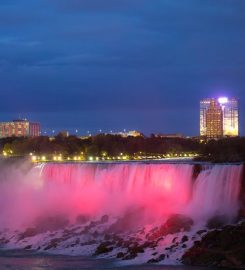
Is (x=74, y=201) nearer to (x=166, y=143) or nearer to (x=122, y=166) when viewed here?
(x=122, y=166)

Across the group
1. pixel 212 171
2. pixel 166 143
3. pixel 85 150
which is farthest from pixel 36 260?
pixel 166 143

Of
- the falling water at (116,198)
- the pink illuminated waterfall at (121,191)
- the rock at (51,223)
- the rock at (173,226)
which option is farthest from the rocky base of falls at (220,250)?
the rock at (51,223)

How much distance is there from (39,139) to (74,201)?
178 ft

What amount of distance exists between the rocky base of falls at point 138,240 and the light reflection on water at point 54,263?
4.09ft

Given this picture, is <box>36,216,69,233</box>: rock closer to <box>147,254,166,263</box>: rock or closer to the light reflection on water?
the light reflection on water

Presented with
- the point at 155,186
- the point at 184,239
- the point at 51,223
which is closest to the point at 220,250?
the point at 184,239

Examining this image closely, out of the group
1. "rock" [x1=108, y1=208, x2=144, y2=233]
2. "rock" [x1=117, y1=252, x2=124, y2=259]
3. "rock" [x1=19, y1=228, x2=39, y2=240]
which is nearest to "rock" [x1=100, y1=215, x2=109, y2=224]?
"rock" [x1=108, y1=208, x2=144, y2=233]

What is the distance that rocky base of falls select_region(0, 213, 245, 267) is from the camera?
38812mm

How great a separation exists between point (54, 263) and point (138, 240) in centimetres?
590

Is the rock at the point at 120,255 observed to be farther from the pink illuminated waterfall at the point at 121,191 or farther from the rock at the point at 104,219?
the rock at the point at 104,219

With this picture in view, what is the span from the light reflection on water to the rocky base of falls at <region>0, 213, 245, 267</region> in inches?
49.1

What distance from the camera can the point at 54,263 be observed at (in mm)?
41281

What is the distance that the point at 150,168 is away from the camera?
54125mm

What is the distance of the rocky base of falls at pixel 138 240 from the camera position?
38.8 meters
